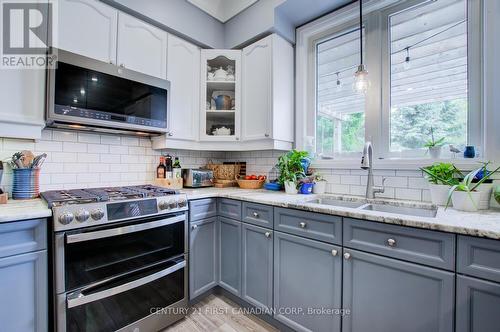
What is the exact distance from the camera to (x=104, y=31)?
173 cm

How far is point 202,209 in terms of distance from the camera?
6.27 feet

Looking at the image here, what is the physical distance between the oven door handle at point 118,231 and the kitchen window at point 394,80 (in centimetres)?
140

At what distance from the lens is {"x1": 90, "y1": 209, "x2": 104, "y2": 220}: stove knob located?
1303 mm

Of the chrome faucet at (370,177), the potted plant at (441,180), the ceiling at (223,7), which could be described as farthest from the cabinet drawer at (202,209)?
the ceiling at (223,7)

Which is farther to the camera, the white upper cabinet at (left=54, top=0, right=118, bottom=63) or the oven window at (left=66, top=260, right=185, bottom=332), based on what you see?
the white upper cabinet at (left=54, top=0, right=118, bottom=63)

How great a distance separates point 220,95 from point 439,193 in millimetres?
2041

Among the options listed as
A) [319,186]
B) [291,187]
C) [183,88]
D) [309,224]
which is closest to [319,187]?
[319,186]

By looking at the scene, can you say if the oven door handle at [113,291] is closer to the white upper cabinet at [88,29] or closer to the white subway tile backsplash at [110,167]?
the white subway tile backsplash at [110,167]

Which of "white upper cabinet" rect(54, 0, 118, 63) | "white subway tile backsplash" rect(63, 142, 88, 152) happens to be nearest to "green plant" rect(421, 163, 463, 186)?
"white upper cabinet" rect(54, 0, 118, 63)

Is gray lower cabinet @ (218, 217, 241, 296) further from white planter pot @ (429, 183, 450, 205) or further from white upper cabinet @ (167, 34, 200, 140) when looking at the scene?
white planter pot @ (429, 183, 450, 205)

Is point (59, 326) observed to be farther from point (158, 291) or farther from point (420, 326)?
point (420, 326)

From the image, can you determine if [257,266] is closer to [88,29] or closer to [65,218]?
[65,218]

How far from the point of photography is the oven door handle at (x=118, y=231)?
4.08ft

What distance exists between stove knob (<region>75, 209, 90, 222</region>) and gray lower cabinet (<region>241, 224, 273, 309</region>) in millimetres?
1017
